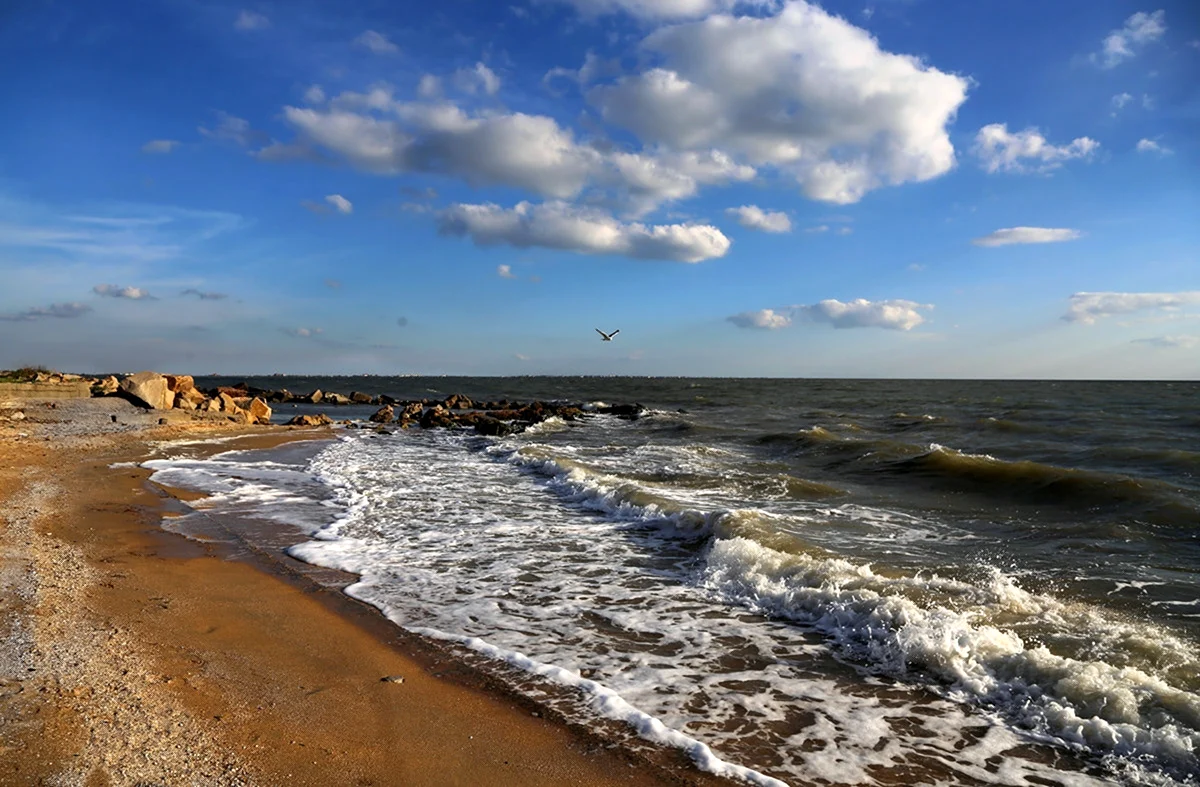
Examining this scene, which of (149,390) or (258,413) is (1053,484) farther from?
(149,390)

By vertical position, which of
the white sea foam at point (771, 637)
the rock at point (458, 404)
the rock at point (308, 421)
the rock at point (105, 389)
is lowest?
the white sea foam at point (771, 637)

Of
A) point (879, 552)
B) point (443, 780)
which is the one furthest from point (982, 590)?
point (443, 780)

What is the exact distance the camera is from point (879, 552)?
8.64 metres

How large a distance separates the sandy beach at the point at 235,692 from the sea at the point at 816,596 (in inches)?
16.2

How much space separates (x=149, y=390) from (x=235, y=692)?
2860 cm

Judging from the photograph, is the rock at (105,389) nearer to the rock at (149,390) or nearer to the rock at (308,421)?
the rock at (149,390)

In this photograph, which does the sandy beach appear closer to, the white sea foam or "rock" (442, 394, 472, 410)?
the white sea foam

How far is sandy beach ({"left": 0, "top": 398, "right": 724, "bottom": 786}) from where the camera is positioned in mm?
3492

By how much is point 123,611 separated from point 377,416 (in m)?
28.1

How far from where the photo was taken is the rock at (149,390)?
27609 millimetres

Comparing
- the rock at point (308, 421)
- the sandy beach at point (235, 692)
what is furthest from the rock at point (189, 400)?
the sandy beach at point (235, 692)

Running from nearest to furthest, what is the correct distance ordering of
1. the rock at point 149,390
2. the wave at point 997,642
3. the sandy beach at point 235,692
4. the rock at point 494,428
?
the sandy beach at point 235,692 < the wave at point 997,642 < the rock at point 494,428 < the rock at point 149,390

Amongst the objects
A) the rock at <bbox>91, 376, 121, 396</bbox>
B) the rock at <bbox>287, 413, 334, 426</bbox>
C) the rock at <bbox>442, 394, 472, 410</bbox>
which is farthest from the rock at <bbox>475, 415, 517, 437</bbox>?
the rock at <bbox>91, 376, 121, 396</bbox>

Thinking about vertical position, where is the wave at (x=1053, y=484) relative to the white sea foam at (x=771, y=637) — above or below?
above
